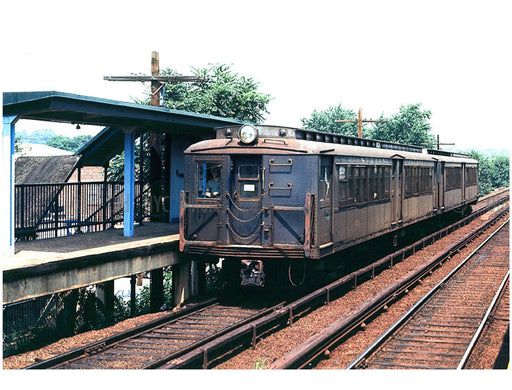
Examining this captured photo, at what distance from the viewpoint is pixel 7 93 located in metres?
10.7

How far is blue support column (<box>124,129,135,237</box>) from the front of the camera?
1404cm

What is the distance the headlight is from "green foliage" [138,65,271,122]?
19845 millimetres

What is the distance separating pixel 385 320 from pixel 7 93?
7646 mm

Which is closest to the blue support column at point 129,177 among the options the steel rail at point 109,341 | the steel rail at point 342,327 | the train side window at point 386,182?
the steel rail at point 109,341

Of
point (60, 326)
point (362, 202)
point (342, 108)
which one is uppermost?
point (342, 108)

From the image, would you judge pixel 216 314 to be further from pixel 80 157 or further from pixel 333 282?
pixel 80 157

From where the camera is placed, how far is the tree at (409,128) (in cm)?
6053

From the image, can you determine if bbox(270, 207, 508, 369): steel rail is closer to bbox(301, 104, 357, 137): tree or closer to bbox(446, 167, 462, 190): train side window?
bbox(446, 167, 462, 190): train side window

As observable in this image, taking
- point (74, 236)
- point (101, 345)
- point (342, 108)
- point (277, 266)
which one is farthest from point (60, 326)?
point (342, 108)

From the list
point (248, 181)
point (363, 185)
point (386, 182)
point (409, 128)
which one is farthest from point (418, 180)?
point (409, 128)

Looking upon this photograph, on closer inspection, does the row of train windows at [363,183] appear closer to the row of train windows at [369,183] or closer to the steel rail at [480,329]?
the row of train windows at [369,183]

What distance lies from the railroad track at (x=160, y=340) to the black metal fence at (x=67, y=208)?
3917mm

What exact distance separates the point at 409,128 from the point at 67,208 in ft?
166

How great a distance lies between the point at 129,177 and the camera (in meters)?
14.1
